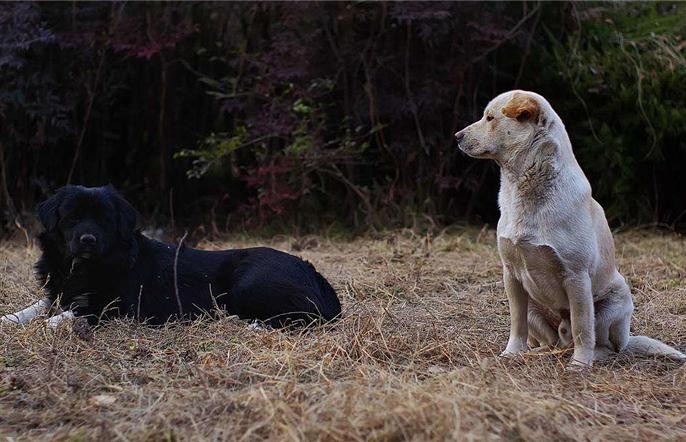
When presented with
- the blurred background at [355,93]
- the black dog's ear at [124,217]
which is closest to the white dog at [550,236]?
the black dog's ear at [124,217]

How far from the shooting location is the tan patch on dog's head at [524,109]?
13.0 feet

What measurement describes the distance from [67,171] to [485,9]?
4.56m

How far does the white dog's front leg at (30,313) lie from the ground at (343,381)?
31 centimetres

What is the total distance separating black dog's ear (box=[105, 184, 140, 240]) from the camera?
4.79 metres

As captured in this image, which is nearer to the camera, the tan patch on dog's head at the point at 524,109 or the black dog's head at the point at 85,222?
the tan patch on dog's head at the point at 524,109

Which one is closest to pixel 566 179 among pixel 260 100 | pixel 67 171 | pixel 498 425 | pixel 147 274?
pixel 498 425

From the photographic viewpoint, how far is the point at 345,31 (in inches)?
343

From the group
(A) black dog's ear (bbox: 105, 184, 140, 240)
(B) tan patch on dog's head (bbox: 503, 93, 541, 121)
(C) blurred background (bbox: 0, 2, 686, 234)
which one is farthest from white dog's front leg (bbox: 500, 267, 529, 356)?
(C) blurred background (bbox: 0, 2, 686, 234)

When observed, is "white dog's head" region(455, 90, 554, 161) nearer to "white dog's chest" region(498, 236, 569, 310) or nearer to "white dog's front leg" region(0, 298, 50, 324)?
"white dog's chest" region(498, 236, 569, 310)

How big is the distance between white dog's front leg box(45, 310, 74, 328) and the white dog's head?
6.63ft

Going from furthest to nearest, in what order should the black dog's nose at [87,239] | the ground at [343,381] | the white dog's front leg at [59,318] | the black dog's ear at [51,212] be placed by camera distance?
the black dog's ear at [51,212] < the black dog's nose at [87,239] < the white dog's front leg at [59,318] < the ground at [343,381]

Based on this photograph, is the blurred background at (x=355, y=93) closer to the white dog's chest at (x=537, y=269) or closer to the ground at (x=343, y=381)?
the ground at (x=343, y=381)

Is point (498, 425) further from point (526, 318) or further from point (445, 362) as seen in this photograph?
point (526, 318)

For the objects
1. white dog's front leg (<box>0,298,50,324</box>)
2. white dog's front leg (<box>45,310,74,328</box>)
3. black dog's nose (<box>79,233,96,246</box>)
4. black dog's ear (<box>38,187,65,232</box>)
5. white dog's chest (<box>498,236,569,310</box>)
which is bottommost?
white dog's front leg (<box>0,298,50,324</box>)
